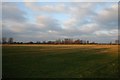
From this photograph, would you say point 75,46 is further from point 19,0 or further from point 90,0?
point 19,0

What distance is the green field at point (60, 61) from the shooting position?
5.51 meters

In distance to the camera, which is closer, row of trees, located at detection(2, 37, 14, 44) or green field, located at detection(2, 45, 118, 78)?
green field, located at detection(2, 45, 118, 78)

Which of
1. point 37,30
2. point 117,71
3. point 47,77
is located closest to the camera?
point 47,77

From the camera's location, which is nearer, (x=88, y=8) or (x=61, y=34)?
(x=88, y=8)

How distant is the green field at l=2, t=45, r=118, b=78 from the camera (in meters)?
5.51

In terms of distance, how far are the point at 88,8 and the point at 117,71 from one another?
2161 mm

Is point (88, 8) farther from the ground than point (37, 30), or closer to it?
farther from the ground

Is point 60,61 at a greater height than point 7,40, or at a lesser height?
lesser

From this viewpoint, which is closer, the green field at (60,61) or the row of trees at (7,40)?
the green field at (60,61)

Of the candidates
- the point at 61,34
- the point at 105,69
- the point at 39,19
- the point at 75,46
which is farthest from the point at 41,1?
the point at 105,69

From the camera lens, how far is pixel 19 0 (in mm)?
6105

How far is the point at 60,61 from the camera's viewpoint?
637 cm

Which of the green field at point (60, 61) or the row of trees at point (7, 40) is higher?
the row of trees at point (7, 40)

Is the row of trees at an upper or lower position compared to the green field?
upper
